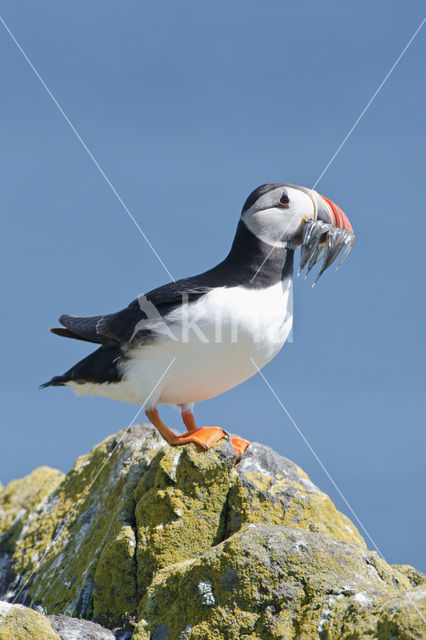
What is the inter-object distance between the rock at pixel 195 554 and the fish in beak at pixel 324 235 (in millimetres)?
2164

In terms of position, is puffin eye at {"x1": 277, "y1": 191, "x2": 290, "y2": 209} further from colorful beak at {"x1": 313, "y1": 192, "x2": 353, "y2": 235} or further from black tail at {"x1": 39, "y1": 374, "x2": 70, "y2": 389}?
black tail at {"x1": 39, "y1": 374, "x2": 70, "y2": 389}

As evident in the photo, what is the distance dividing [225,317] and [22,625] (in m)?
3.54

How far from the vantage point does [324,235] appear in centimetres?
873

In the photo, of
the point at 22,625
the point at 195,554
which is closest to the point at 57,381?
the point at 195,554

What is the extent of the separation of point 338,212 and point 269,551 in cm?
424

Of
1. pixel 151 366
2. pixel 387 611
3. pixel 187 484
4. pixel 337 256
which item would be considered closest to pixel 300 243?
pixel 337 256

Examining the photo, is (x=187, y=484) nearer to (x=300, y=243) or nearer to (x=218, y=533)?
(x=218, y=533)

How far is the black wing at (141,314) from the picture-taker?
8461 mm

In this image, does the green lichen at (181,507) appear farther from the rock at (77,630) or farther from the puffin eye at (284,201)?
the puffin eye at (284,201)

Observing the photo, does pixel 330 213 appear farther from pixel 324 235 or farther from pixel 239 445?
pixel 239 445

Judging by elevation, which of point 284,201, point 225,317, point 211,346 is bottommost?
point 211,346

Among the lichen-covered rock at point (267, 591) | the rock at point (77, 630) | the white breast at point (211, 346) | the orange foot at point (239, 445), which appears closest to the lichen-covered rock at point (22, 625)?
the rock at point (77, 630)

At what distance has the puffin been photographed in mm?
8125

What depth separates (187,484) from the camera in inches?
305
